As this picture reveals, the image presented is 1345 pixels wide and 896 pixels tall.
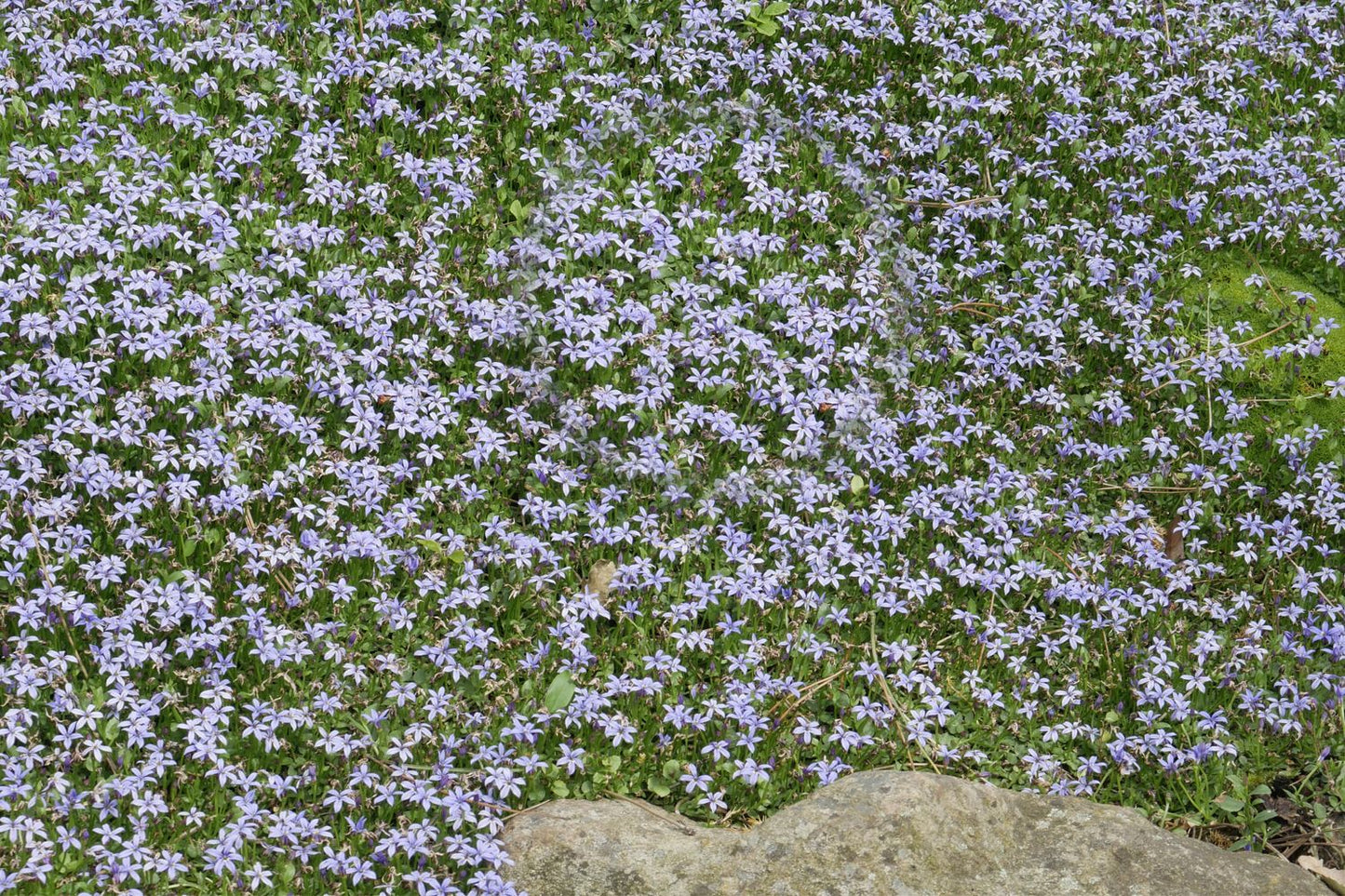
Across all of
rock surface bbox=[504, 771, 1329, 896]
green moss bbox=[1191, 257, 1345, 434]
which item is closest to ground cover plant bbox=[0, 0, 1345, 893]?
green moss bbox=[1191, 257, 1345, 434]

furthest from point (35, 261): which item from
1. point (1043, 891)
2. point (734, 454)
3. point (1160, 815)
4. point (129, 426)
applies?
point (1160, 815)

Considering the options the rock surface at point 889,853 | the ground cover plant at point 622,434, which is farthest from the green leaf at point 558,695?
the rock surface at point 889,853

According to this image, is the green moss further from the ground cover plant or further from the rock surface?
the rock surface

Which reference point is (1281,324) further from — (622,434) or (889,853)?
(889,853)

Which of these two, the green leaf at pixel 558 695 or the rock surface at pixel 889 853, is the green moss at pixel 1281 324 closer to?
the rock surface at pixel 889 853

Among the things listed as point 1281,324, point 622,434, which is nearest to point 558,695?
point 622,434

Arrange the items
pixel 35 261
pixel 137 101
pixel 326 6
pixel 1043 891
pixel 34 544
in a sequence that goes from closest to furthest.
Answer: pixel 1043 891
pixel 34 544
pixel 35 261
pixel 137 101
pixel 326 6

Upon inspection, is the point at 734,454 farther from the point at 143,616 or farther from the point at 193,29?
the point at 193,29
